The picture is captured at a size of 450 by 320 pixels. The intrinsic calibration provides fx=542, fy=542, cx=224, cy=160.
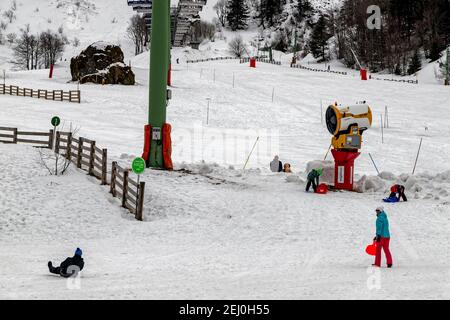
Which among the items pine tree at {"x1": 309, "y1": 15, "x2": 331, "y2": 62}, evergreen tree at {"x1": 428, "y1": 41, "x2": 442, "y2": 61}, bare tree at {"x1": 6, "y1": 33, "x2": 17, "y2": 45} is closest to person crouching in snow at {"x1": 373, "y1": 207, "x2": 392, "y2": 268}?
evergreen tree at {"x1": 428, "y1": 41, "x2": 442, "y2": 61}

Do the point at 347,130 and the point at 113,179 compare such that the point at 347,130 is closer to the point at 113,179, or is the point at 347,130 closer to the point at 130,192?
the point at 130,192

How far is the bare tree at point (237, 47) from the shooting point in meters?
128

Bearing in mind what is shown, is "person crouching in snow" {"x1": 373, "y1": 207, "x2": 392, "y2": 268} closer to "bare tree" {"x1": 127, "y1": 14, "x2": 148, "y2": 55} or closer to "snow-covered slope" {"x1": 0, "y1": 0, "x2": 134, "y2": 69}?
"bare tree" {"x1": 127, "y1": 14, "x2": 148, "y2": 55}

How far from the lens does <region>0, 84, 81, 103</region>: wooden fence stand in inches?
1855

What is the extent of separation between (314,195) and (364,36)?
90.1m

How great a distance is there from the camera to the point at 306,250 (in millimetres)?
13086

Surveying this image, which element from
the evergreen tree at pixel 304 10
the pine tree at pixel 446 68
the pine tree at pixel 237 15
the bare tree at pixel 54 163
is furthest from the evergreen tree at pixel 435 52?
the bare tree at pixel 54 163

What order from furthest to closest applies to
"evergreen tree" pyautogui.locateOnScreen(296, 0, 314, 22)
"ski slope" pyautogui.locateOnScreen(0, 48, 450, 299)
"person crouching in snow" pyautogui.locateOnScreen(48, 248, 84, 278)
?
"evergreen tree" pyautogui.locateOnScreen(296, 0, 314, 22) < "person crouching in snow" pyautogui.locateOnScreen(48, 248, 84, 278) < "ski slope" pyautogui.locateOnScreen(0, 48, 450, 299)

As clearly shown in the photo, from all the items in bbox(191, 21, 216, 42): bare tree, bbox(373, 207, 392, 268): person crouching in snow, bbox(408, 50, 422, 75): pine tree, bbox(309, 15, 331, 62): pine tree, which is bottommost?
bbox(373, 207, 392, 268): person crouching in snow

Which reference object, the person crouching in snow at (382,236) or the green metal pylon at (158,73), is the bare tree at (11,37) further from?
the person crouching in snow at (382,236)

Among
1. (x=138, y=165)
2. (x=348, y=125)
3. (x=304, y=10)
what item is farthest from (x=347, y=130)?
(x=304, y=10)

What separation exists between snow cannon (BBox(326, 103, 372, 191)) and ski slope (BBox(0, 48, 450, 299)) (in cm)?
134

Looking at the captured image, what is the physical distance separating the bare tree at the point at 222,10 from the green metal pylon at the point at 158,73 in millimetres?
134795
